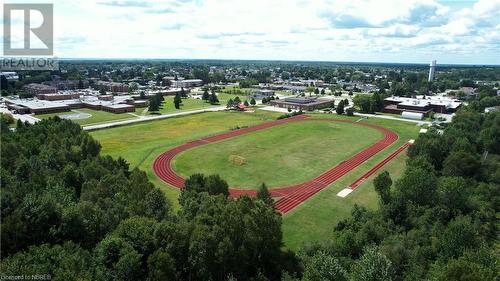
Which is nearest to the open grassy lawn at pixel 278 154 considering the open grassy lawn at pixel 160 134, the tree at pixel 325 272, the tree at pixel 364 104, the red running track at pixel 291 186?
the red running track at pixel 291 186

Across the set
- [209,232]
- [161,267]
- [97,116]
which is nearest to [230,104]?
[97,116]

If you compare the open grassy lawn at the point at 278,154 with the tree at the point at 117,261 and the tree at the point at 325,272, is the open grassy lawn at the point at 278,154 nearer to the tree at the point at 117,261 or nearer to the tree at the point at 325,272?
the tree at the point at 117,261

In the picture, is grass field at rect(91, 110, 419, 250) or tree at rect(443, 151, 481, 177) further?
tree at rect(443, 151, 481, 177)

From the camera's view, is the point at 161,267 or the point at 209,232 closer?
the point at 161,267

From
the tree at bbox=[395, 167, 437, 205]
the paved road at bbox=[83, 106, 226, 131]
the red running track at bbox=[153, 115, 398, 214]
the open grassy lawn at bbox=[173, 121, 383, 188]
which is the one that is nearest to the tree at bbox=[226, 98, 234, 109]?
the paved road at bbox=[83, 106, 226, 131]

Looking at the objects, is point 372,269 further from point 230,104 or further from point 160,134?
point 230,104

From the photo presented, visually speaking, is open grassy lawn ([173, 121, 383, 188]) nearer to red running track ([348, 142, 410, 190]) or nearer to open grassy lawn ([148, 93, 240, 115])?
red running track ([348, 142, 410, 190])

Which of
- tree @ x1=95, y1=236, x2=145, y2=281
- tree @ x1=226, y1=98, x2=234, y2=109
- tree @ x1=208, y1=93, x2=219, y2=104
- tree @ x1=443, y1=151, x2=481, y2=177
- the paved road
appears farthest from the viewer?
tree @ x1=208, y1=93, x2=219, y2=104
